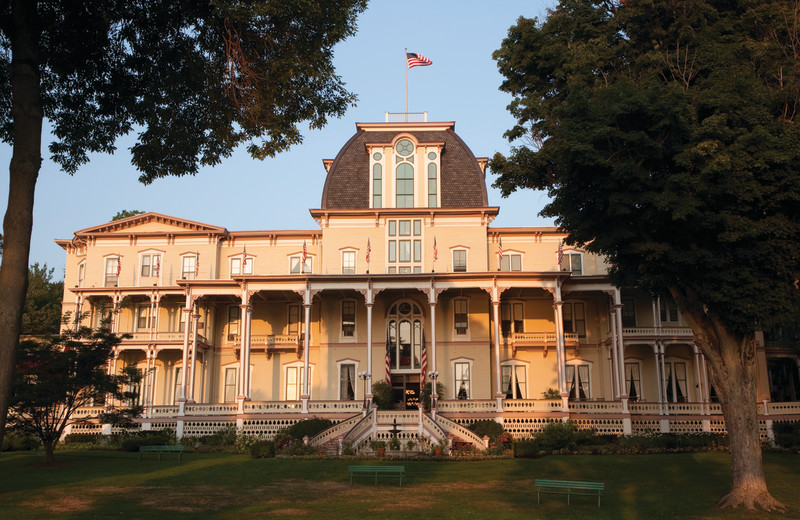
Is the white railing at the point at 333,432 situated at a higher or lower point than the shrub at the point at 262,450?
higher

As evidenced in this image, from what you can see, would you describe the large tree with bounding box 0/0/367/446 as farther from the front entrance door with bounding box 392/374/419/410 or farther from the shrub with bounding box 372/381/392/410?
the front entrance door with bounding box 392/374/419/410

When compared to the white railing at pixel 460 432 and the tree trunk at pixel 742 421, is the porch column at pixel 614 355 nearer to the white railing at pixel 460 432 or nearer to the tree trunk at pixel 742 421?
the white railing at pixel 460 432

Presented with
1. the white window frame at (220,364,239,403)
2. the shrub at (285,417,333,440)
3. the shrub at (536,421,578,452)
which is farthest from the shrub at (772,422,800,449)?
the white window frame at (220,364,239,403)

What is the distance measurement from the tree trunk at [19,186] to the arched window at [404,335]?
31210 mm

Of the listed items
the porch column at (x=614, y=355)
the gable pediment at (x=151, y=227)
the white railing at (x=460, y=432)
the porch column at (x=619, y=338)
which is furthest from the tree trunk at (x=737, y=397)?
the gable pediment at (x=151, y=227)

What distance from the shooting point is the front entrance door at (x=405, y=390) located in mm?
40000

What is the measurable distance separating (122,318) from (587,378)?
28.0 metres

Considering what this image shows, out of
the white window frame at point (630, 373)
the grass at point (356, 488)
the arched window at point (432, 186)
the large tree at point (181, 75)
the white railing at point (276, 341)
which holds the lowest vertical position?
the grass at point (356, 488)

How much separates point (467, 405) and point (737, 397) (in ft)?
60.0

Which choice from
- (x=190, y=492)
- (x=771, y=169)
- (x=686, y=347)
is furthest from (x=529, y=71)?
(x=686, y=347)

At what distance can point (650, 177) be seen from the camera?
56.7 feet

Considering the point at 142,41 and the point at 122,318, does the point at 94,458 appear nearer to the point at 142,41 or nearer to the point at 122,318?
the point at 122,318

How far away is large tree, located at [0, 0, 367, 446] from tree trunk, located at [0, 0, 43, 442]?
172 cm

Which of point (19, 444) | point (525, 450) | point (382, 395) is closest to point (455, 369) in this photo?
point (382, 395)
